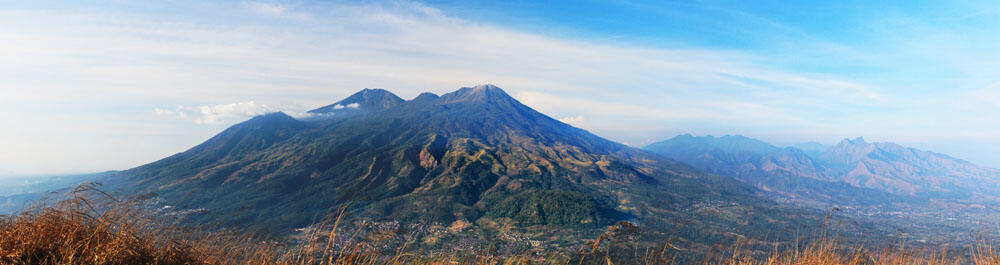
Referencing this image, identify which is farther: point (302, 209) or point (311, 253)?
point (302, 209)

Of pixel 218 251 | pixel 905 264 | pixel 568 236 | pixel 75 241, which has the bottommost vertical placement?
pixel 568 236

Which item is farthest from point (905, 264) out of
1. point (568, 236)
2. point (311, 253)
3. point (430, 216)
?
point (430, 216)

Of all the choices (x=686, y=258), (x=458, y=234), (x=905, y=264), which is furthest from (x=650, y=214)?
(x=905, y=264)

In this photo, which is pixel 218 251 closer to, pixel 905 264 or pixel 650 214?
pixel 905 264

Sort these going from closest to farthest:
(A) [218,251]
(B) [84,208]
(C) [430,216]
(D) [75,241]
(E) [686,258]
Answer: (D) [75,241] < (B) [84,208] < (A) [218,251] < (E) [686,258] < (C) [430,216]

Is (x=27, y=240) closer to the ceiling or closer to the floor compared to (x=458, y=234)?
closer to the ceiling

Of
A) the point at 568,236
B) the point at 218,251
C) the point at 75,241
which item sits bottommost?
the point at 568,236

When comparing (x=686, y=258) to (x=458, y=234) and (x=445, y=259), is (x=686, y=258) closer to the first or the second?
(x=458, y=234)

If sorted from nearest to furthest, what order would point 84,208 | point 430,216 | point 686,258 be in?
point 84,208
point 686,258
point 430,216

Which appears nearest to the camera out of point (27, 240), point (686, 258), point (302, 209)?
point (27, 240)
